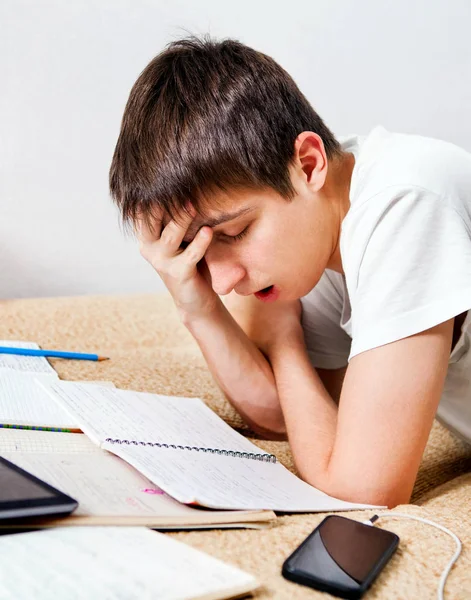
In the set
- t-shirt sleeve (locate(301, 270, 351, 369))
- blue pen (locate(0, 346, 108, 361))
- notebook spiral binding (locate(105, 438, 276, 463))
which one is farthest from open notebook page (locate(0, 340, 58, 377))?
t-shirt sleeve (locate(301, 270, 351, 369))

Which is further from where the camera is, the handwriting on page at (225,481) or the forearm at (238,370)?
the forearm at (238,370)

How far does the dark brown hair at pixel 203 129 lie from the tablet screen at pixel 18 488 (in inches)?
15.9

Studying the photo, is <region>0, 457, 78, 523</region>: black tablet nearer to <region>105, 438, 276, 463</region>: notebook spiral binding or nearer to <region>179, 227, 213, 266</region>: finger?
<region>105, 438, 276, 463</region>: notebook spiral binding

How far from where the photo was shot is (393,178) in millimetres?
838

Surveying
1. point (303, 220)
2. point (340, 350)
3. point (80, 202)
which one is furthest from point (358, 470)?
point (80, 202)

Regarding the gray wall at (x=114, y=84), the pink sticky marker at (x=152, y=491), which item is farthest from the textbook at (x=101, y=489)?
the gray wall at (x=114, y=84)

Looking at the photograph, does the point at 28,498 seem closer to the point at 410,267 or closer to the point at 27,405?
the point at 27,405

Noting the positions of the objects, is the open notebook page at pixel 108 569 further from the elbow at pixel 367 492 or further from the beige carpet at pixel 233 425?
the elbow at pixel 367 492

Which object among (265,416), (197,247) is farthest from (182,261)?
(265,416)

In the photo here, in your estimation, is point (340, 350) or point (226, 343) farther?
point (340, 350)

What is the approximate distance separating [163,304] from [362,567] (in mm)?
1111

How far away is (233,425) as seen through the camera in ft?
3.75

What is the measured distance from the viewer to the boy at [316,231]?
0.78 metres

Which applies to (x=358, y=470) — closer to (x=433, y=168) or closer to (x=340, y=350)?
(x=433, y=168)
